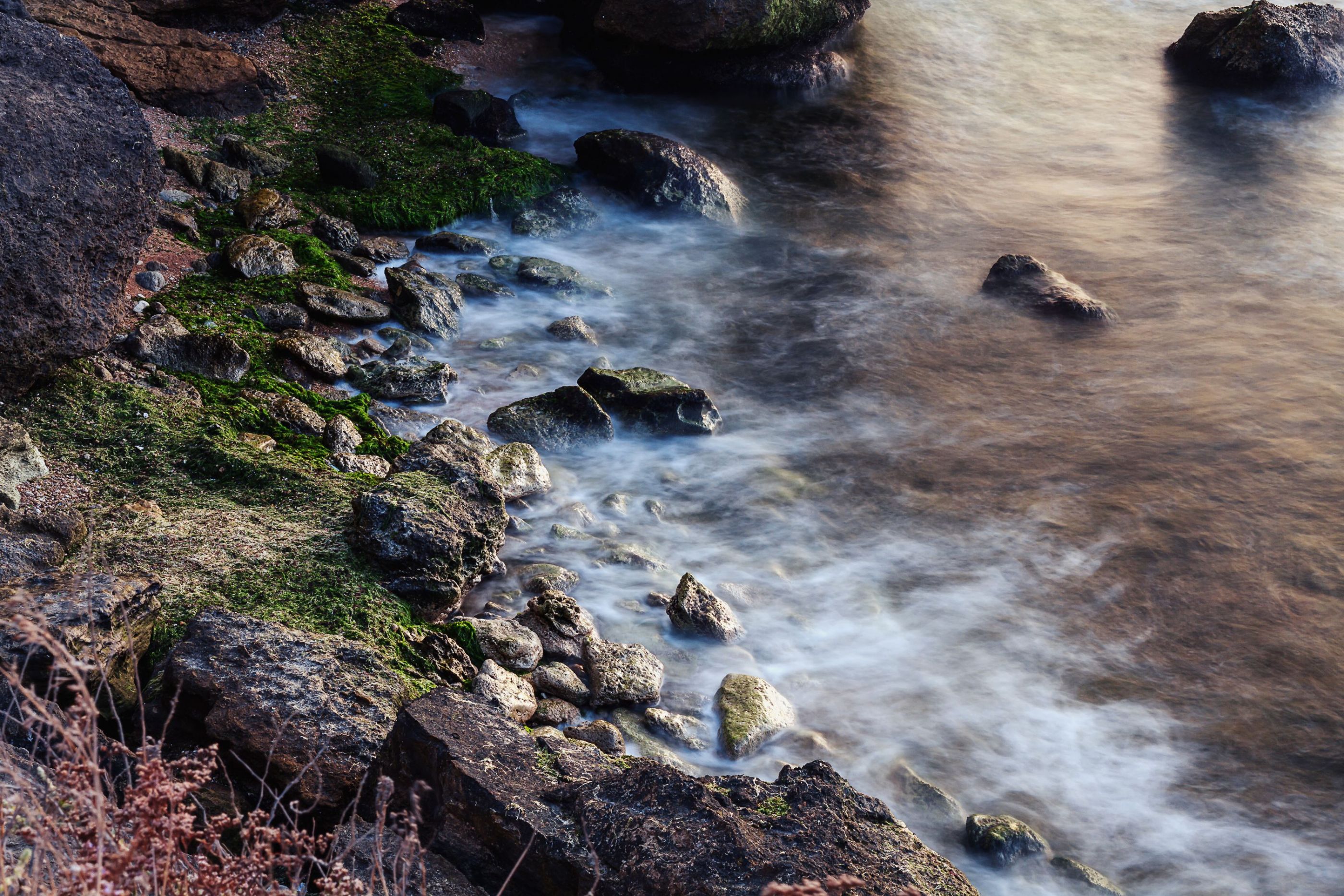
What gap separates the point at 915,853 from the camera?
309cm

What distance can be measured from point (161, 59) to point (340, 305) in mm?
3308

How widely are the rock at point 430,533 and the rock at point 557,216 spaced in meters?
4.36

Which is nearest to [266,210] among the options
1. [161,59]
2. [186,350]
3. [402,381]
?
[161,59]

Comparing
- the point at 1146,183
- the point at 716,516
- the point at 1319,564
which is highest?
the point at 1146,183

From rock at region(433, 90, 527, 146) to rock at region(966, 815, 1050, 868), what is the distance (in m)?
8.02

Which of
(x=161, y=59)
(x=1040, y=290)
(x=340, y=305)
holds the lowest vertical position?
(x=340, y=305)

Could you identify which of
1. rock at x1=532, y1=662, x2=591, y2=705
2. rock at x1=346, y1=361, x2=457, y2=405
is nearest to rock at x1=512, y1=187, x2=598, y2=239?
rock at x1=346, y1=361, x2=457, y2=405

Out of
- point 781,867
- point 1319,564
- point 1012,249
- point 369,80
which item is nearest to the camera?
point 781,867

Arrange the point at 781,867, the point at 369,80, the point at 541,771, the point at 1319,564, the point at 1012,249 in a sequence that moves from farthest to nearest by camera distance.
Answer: the point at 369,80 < the point at 1012,249 < the point at 1319,564 < the point at 541,771 < the point at 781,867

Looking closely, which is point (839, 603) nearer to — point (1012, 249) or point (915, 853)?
point (915, 853)

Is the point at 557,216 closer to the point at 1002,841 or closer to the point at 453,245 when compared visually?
the point at 453,245

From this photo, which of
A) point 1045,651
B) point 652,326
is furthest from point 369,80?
point 1045,651

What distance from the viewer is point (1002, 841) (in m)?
4.03

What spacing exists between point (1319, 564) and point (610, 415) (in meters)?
4.24
